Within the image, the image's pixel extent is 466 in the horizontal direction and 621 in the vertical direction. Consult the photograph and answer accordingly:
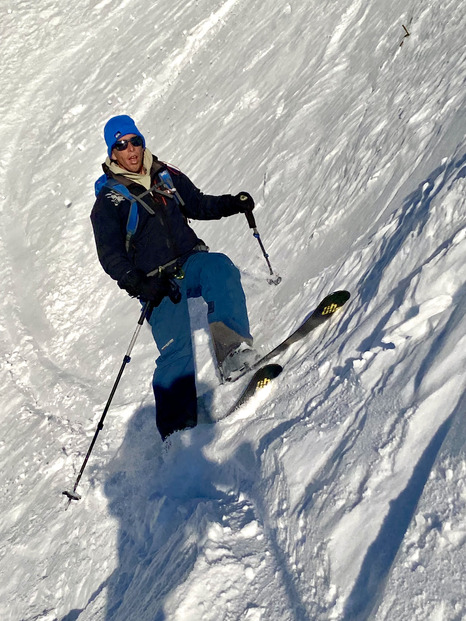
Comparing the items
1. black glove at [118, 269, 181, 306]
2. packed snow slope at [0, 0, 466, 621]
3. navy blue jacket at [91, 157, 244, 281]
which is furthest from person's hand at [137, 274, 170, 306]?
packed snow slope at [0, 0, 466, 621]

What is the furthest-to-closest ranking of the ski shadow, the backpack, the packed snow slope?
the backpack → the ski shadow → the packed snow slope

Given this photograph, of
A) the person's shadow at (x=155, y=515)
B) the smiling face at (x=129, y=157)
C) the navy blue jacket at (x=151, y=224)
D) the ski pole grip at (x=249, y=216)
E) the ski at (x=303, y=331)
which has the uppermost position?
the smiling face at (x=129, y=157)

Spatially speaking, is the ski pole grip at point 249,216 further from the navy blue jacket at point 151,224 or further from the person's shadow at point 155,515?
the person's shadow at point 155,515

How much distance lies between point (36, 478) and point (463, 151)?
16.8 ft

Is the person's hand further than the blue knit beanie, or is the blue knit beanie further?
the blue knit beanie

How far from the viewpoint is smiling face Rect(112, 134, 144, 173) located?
5.59 metres

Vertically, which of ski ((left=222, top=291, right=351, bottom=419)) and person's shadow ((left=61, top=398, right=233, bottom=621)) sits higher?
ski ((left=222, top=291, right=351, bottom=419))

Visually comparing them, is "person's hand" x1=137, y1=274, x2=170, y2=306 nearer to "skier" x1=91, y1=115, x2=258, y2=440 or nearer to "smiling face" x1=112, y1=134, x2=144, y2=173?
"skier" x1=91, y1=115, x2=258, y2=440

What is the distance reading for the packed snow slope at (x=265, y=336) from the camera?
10.2 feet

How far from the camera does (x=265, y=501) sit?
3.78 m

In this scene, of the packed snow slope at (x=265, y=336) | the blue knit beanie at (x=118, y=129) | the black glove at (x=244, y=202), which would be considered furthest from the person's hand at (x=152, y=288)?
the blue knit beanie at (x=118, y=129)

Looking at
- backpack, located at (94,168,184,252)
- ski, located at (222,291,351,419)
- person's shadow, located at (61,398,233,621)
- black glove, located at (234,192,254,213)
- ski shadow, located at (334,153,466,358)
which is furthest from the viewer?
black glove, located at (234,192,254,213)

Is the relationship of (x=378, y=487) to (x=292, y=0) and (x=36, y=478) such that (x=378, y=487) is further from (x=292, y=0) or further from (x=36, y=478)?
(x=292, y=0)

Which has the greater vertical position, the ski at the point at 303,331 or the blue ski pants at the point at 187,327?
the blue ski pants at the point at 187,327
